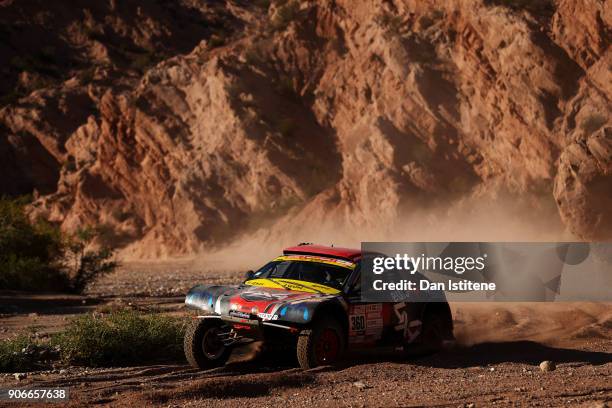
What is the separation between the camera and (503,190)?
31.8m

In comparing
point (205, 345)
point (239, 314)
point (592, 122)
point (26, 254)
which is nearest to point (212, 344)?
point (205, 345)

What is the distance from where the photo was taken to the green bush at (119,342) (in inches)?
420

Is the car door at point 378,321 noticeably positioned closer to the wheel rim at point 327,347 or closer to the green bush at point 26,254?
the wheel rim at point 327,347

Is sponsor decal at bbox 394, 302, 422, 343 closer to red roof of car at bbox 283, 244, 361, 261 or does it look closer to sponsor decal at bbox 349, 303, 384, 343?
sponsor decal at bbox 349, 303, 384, 343

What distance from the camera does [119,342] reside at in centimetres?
1095

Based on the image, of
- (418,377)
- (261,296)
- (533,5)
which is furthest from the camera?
(533,5)

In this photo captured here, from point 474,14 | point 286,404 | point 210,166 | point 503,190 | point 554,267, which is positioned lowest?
point 286,404

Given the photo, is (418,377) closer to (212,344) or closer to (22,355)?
(212,344)

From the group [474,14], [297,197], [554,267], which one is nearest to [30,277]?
[554,267]

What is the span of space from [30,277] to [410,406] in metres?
18.1

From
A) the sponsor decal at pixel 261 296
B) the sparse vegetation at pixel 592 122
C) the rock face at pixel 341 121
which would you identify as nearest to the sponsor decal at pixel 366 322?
the sponsor decal at pixel 261 296

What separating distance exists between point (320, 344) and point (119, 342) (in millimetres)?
2860

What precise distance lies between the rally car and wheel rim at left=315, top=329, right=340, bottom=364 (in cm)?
1

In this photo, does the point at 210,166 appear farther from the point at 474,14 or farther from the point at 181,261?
the point at 474,14
